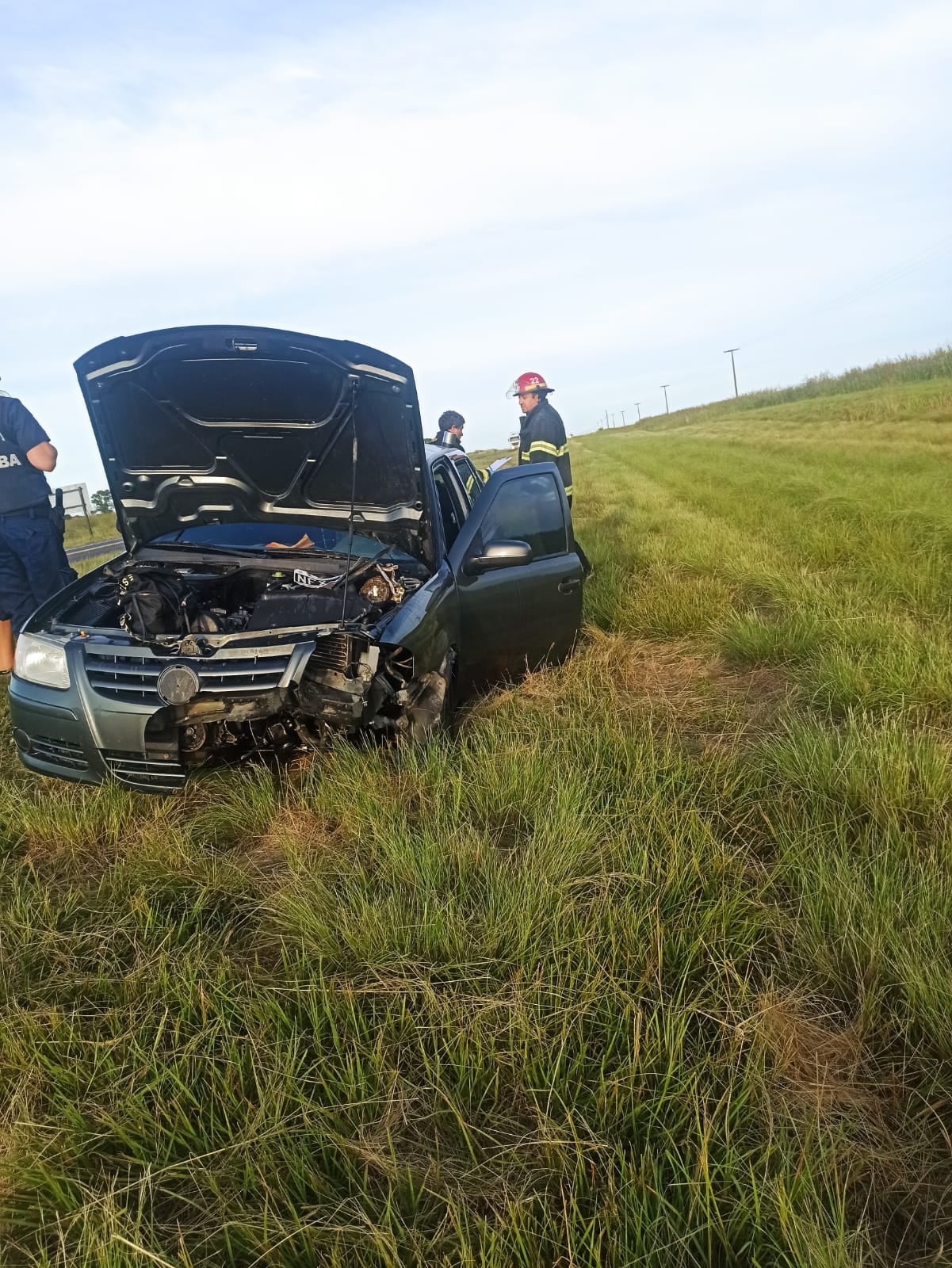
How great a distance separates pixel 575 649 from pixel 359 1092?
3.19 meters

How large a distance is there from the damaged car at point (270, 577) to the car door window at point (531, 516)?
1cm

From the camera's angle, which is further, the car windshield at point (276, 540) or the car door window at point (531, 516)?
the car door window at point (531, 516)

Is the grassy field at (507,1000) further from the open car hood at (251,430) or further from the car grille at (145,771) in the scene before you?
the open car hood at (251,430)

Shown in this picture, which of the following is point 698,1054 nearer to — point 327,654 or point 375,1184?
point 375,1184

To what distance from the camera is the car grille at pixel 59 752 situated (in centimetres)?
270

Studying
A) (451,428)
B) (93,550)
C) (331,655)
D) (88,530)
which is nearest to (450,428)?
(451,428)

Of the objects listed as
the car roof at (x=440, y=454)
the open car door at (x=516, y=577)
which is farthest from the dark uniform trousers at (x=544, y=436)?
the open car door at (x=516, y=577)

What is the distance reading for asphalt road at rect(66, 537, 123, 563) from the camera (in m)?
16.2

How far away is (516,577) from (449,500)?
2.86 feet

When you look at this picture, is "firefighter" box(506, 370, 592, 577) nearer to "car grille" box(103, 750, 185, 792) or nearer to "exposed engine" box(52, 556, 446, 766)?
"exposed engine" box(52, 556, 446, 766)

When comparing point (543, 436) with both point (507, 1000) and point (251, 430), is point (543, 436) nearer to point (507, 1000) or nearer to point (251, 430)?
point (251, 430)

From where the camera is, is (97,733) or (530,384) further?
(530,384)

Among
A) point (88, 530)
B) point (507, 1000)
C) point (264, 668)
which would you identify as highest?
point (88, 530)

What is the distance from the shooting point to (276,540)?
3.76m
